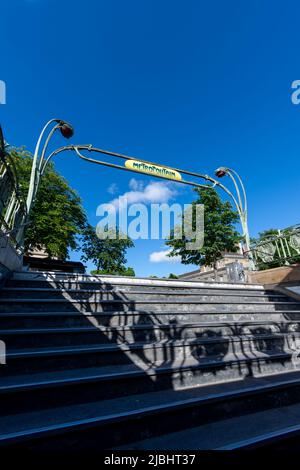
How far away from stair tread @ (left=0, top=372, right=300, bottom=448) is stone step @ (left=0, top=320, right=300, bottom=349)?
0.69 m

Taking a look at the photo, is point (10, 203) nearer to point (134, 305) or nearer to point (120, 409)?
point (134, 305)

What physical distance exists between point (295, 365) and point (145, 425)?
203 centimetres

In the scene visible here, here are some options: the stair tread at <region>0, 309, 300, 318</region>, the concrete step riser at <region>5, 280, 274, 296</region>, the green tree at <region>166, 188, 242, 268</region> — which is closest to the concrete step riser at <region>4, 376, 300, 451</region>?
the stair tread at <region>0, 309, 300, 318</region>

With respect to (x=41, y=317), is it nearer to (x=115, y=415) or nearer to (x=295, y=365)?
(x=115, y=415)

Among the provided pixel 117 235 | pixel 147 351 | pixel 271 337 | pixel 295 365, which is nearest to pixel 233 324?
pixel 271 337

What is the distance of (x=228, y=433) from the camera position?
149 centimetres

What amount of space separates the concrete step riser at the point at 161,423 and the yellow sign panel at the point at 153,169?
226 inches

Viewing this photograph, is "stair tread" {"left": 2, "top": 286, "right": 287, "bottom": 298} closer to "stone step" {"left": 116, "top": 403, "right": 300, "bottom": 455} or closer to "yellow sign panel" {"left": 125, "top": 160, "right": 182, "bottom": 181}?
"stone step" {"left": 116, "top": 403, "right": 300, "bottom": 455}

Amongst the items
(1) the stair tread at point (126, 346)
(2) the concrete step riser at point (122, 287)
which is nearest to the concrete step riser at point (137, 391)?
(1) the stair tread at point (126, 346)

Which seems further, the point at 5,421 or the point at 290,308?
the point at 290,308

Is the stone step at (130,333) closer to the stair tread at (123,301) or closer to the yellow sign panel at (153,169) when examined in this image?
the stair tread at (123,301)

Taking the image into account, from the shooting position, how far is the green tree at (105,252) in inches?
955

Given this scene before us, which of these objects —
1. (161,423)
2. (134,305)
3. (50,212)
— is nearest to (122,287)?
(134,305)
